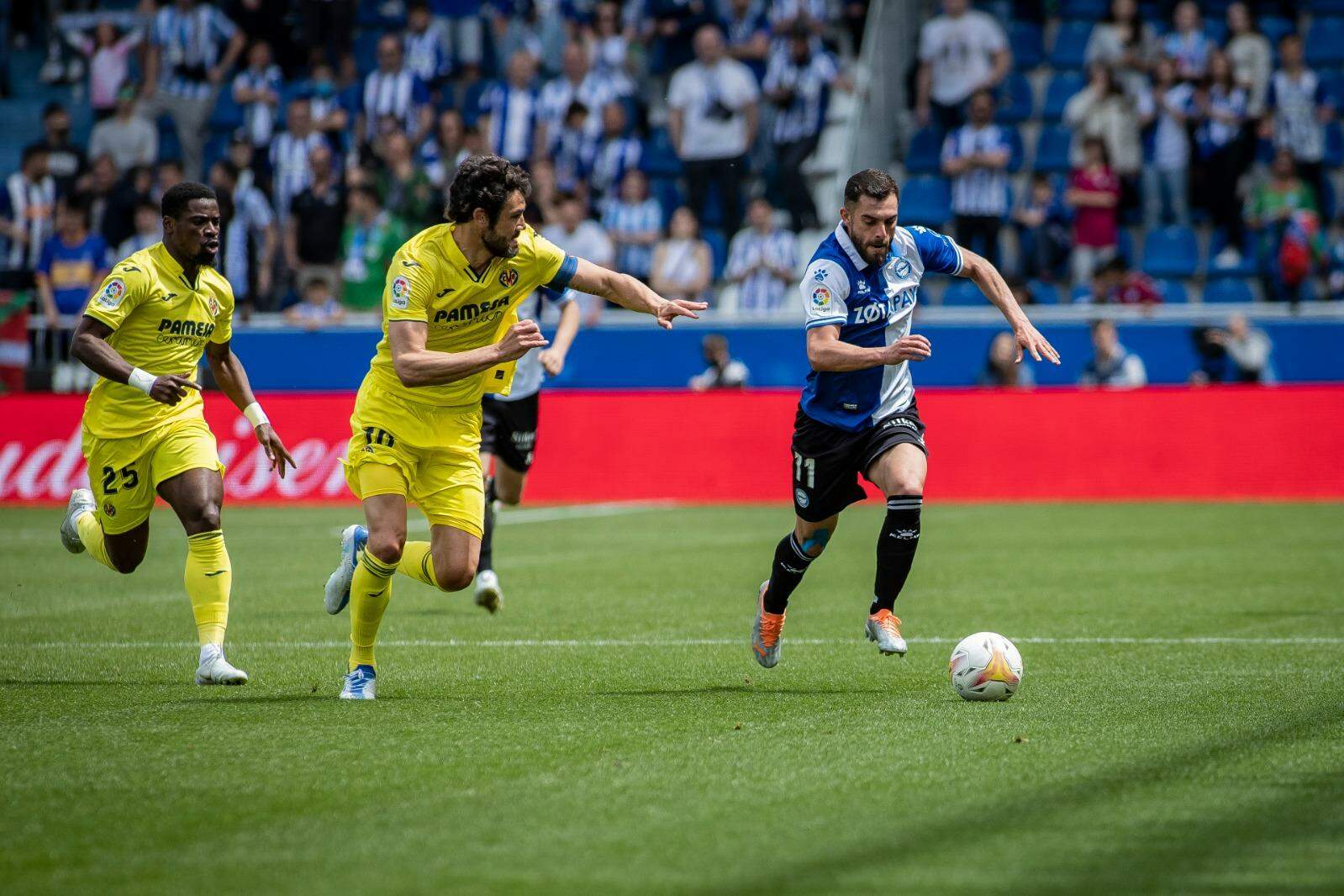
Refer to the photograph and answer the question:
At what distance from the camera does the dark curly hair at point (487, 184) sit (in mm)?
7215

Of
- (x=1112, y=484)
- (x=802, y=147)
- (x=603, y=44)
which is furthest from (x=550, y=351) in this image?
(x=603, y=44)

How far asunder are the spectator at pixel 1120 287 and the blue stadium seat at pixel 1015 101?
336cm

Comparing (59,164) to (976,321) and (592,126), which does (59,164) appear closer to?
(592,126)

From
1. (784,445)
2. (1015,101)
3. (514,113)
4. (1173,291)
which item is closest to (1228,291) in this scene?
(1173,291)

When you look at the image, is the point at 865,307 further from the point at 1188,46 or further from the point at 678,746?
the point at 1188,46

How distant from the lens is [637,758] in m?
6.03

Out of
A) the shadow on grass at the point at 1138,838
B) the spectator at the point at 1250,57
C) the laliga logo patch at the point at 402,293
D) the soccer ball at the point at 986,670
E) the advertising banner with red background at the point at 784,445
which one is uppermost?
the spectator at the point at 1250,57

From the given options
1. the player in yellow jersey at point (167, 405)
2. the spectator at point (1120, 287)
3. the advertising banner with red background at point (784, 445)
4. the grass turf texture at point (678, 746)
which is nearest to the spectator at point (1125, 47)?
the spectator at point (1120, 287)

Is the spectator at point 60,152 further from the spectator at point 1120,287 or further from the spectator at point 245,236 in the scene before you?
the spectator at point 1120,287

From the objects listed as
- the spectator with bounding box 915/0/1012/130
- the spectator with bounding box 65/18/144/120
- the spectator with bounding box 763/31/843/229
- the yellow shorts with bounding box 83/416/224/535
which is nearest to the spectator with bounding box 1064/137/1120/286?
the spectator with bounding box 915/0/1012/130

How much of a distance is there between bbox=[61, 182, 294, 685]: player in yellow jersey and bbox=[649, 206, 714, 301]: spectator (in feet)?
40.0

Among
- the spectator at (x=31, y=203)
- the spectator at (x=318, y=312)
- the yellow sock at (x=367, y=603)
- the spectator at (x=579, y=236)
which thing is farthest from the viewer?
the spectator at (x=31, y=203)

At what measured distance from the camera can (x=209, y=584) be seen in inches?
314

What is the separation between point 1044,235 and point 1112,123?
5.54ft
